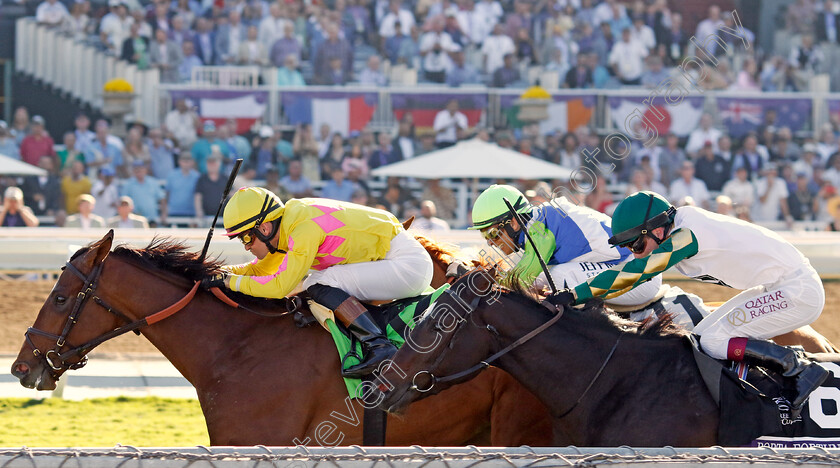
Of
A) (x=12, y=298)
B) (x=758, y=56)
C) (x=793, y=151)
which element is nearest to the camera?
(x=12, y=298)

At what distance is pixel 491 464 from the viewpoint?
9.06 feet

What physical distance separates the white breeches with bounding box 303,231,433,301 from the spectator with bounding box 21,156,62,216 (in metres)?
8.12

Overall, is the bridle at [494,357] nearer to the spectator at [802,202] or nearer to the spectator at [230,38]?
the spectator at [802,202]

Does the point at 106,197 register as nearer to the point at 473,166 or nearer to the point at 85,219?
the point at 85,219

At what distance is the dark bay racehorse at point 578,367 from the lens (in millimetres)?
3758

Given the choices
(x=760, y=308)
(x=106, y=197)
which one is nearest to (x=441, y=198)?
(x=106, y=197)

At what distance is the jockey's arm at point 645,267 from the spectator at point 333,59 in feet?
35.8

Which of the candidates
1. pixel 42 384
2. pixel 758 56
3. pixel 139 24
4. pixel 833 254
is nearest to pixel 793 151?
pixel 758 56

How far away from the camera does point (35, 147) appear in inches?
504

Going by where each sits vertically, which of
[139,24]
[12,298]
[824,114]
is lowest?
[12,298]

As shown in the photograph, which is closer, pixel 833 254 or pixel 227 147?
pixel 833 254

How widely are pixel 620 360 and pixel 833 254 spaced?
20.5ft

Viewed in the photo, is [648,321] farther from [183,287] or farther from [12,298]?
[12,298]

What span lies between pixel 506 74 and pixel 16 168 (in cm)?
692
